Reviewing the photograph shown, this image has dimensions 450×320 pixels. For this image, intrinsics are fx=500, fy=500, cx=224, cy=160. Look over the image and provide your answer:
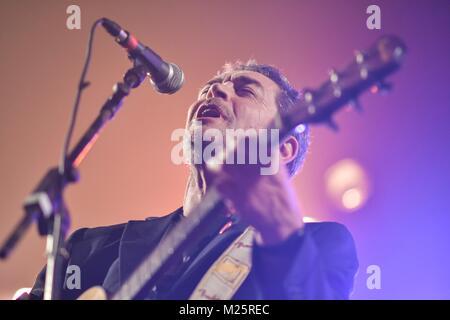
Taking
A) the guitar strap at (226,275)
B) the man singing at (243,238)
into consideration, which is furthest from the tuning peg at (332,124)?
the guitar strap at (226,275)

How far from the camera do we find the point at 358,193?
2619mm

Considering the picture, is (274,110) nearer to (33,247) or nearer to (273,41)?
(273,41)

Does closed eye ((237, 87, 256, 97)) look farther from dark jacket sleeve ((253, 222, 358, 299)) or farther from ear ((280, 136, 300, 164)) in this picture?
dark jacket sleeve ((253, 222, 358, 299))

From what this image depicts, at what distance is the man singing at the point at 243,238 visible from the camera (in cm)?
145

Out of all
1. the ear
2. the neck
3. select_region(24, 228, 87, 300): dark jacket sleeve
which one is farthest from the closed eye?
select_region(24, 228, 87, 300): dark jacket sleeve

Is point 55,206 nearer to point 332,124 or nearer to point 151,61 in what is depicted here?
point 151,61

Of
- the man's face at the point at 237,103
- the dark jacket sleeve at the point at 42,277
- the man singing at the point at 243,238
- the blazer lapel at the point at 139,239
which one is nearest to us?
the man singing at the point at 243,238

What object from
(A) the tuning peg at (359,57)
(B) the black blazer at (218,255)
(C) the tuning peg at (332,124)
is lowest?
(B) the black blazer at (218,255)

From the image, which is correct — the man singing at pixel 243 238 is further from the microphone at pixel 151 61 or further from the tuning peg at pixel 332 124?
the microphone at pixel 151 61

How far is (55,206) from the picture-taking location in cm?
148

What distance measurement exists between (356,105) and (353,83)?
0.19 ft

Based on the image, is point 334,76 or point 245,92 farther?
point 245,92

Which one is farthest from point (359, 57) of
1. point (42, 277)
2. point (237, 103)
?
point (42, 277)

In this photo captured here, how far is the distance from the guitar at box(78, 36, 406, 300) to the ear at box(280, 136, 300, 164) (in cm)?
86
